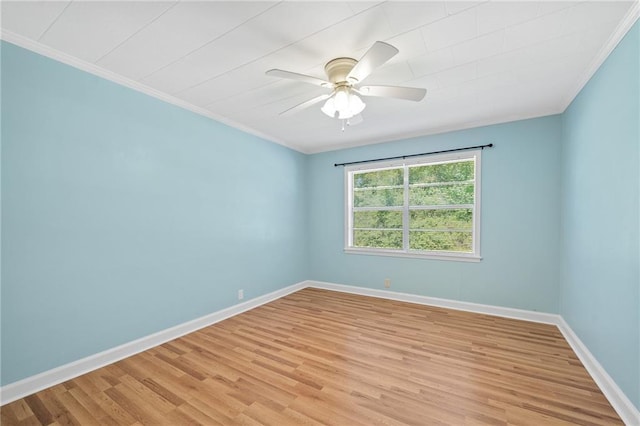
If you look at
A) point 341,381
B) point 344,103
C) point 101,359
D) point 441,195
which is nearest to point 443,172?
point 441,195

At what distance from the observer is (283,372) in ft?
7.17

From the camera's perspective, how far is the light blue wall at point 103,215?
1874 mm

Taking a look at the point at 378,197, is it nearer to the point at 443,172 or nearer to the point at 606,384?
the point at 443,172

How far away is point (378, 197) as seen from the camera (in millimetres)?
4387

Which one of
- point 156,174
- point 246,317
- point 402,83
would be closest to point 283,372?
point 246,317

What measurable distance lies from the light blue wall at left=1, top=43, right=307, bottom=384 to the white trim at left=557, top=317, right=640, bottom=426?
354 cm

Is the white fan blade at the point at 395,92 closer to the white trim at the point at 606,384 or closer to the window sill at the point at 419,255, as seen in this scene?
the white trim at the point at 606,384

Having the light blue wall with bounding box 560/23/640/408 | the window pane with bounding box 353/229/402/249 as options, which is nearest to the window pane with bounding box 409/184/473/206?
the window pane with bounding box 353/229/402/249

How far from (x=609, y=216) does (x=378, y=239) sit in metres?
2.72

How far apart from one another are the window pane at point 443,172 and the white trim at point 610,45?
1293 millimetres

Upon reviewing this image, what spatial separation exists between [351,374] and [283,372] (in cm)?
56

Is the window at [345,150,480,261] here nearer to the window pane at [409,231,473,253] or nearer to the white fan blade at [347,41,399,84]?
the window pane at [409,231,473,253]

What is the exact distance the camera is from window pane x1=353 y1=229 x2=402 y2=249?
13.8 feet

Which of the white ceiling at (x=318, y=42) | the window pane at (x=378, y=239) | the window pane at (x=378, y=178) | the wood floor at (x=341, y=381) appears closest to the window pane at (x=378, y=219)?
the window pane at (x=378, y=239)
